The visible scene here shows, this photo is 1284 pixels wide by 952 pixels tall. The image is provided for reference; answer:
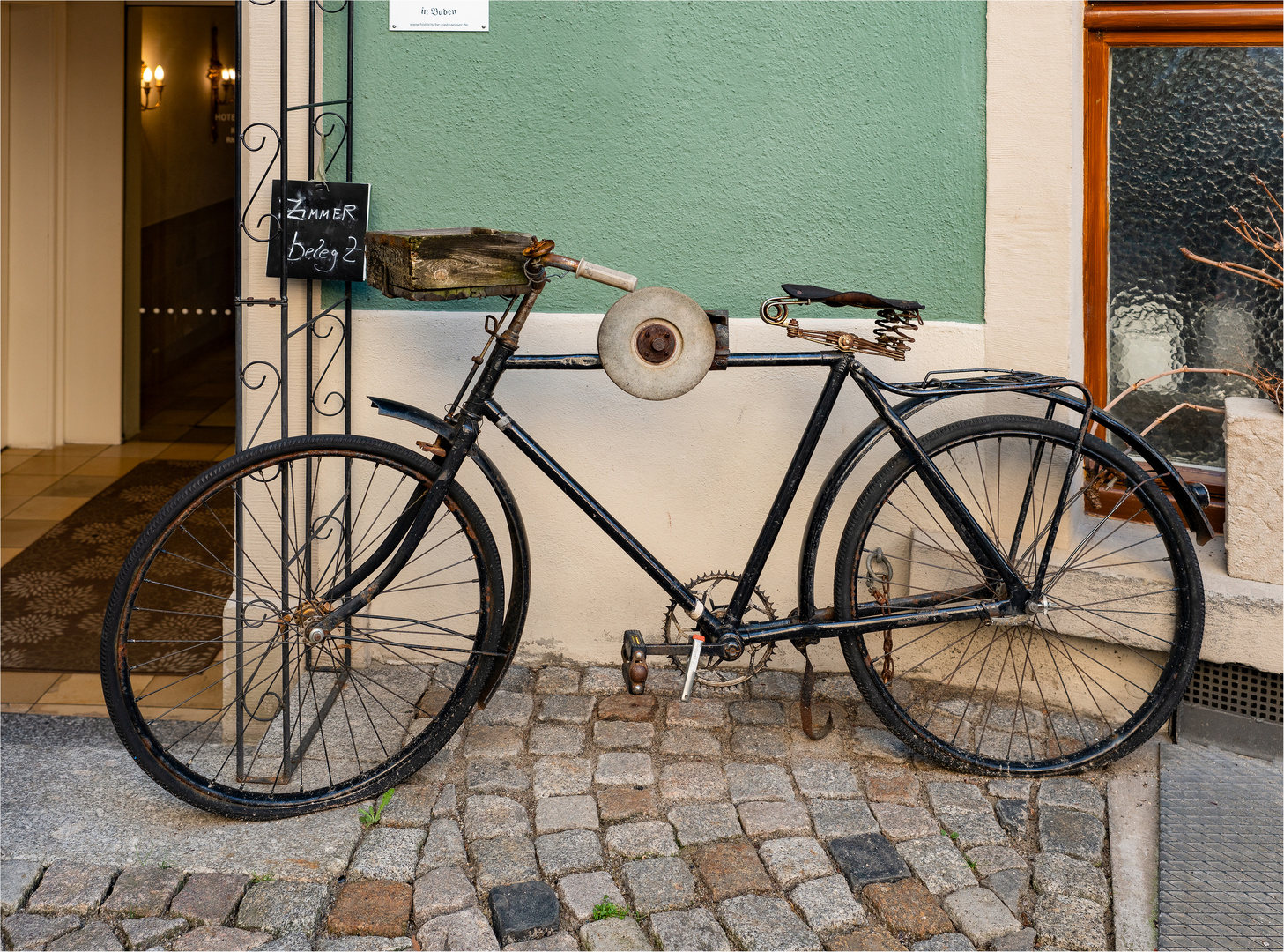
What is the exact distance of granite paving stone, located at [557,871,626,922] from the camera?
3.00 meters

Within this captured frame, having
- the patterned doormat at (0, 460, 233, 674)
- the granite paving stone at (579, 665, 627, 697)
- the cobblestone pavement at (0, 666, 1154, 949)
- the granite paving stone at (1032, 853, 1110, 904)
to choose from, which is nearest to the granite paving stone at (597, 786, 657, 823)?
the cobblestone pavement at (0, 666, 1154, 949)

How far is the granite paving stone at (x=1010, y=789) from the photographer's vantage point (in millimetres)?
3521

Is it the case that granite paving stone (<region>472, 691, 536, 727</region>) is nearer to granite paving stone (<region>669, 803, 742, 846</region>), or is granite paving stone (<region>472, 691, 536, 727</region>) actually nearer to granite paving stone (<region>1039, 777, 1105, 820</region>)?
granite paving stone (<region>669, 803, 742, 846</region>)

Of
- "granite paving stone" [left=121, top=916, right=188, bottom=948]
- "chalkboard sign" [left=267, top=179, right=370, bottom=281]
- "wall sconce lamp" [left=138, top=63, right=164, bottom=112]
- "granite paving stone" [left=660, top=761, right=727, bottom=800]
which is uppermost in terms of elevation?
"wall sconce lamp" [left=138, top=63, right=164, bottom=112]

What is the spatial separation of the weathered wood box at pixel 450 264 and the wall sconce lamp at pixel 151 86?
239 inches

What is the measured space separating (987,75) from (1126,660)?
187cm

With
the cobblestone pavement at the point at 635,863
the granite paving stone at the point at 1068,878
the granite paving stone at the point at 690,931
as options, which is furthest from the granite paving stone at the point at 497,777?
the granite paving stone at the point at 1068,878

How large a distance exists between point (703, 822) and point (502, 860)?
1.81ft

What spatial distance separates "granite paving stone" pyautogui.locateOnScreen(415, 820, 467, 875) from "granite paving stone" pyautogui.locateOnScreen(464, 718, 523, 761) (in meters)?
0.35

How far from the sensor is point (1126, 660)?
391 cm

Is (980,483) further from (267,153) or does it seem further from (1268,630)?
(267,153)

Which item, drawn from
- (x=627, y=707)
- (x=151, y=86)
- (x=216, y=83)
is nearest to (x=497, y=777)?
(x=627, y=707)

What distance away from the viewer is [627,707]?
3998 millimetres

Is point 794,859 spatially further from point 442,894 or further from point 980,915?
point 442,894
